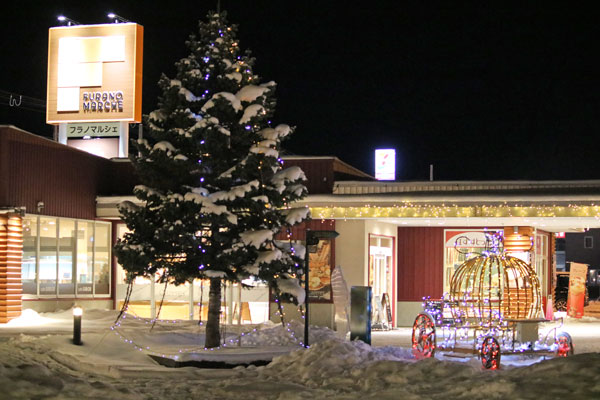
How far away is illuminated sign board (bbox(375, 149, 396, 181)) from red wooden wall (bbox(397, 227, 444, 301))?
28298mm

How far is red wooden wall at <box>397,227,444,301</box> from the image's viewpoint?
2870 cm

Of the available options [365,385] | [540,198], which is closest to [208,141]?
[365,385]

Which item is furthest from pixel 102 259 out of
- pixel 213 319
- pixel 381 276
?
pixel 213 319

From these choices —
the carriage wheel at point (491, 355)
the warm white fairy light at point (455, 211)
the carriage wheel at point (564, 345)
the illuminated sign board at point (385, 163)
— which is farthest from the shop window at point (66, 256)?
the illuminated sign board at point (385, 163)

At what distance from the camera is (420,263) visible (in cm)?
2883

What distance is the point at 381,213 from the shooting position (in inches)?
966

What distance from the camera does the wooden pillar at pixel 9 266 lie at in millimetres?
22422

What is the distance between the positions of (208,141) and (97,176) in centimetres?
1013

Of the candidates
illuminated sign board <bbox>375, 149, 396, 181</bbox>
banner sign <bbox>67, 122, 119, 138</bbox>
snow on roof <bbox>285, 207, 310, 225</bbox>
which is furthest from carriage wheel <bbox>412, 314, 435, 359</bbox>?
illuminated sign board <bbox>375, 149, 396, 181</bbox>

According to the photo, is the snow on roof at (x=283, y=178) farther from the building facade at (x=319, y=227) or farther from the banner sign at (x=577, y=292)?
the banner sign at (x=577, y=292)

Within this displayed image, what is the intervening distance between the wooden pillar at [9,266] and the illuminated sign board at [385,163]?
36.6 m

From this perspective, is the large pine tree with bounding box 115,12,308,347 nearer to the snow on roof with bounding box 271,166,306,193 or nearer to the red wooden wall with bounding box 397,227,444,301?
the snow on roof with bounding box 271,166,306,193

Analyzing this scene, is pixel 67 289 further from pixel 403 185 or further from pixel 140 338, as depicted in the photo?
pixel 403 185

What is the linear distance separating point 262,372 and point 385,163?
43248 mm
